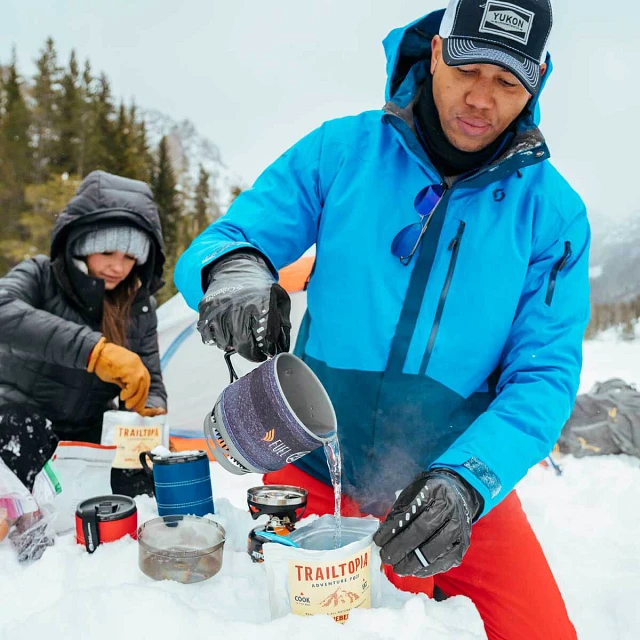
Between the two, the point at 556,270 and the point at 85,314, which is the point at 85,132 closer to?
the point at 85,314

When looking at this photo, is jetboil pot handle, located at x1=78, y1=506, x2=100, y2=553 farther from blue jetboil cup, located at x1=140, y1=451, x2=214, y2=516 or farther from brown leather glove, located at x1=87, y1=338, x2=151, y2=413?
brown leather glove, located at x1=87, y1=338, x2=151, y2=413

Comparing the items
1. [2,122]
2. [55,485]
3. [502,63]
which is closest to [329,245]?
[502,63]

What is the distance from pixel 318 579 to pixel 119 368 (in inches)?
78.3

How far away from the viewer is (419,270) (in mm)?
1779

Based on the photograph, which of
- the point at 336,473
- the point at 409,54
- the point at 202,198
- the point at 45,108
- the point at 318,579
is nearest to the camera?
the point at 318,579

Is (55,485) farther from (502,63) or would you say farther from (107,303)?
(502,63)

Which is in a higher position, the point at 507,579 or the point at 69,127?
the point at 69,127

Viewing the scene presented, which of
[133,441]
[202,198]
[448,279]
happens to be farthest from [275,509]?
[202,198]

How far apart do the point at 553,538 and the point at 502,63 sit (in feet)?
7.73

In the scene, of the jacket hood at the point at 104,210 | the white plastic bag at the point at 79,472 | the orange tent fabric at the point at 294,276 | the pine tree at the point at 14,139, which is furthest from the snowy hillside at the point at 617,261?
the pine tree at the point at 14,139

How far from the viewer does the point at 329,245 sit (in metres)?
1.85

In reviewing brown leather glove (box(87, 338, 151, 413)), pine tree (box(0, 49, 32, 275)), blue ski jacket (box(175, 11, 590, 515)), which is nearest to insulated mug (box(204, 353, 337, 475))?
blue ski jacket (box(175, 11, 590, 515))

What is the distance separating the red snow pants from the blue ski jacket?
0.94 feet

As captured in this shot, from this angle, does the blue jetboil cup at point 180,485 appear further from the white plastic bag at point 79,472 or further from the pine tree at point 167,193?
the pine tree at point 167,193
